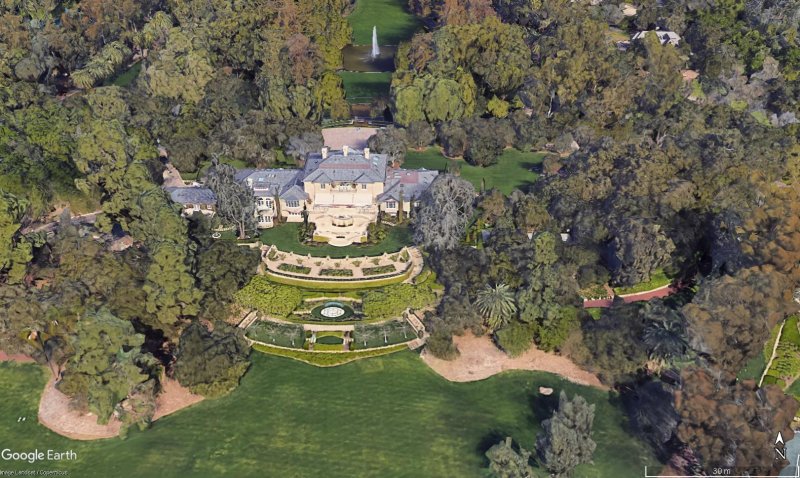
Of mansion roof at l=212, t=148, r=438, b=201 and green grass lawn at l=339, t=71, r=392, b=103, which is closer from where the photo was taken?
mansion roof at l=212, t=148, r=438, b=201

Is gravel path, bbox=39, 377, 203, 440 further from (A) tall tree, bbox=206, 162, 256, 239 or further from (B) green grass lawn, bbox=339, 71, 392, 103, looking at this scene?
(B) green grass lawn, bbox=339, 71, 392, 103

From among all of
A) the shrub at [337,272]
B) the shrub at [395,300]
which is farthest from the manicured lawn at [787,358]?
the shrub at [337,272]

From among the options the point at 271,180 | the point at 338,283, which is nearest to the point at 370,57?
the point at 271,180

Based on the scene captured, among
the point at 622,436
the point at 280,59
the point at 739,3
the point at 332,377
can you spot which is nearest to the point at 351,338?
the point at 332,377

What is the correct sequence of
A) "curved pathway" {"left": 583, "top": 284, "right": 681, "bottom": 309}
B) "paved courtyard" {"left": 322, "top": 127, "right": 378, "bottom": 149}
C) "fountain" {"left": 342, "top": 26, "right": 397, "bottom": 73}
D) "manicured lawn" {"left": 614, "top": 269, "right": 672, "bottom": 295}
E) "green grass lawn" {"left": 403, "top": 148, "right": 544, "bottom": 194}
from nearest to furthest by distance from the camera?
"curved pathway" {"left": 583, "top": 284, "right": 681, "bottom": 309} < "manicured lawn" {"left": 614, "top": 269, "right": 672, "bottom": 295} < "green grass lawn" {"left": 403, "top": 148, "right": 544, "bottom": 194} < "paved courtyard" {"left": 322, "top": 127, "right": 378, "bottom": 149} < "fountain" {"left": 342, "top": 26, "right": 397, "bottom": 73}

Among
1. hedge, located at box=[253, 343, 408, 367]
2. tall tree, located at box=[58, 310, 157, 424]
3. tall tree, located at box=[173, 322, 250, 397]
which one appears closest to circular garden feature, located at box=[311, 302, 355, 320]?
hedge, located at box=[253, 343, 408, 367]

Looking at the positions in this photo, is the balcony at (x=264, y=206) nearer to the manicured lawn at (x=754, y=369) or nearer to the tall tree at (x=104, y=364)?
the tall tree at (x=104, y=364)

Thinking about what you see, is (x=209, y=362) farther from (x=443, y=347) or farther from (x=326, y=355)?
(x=443, y=347)

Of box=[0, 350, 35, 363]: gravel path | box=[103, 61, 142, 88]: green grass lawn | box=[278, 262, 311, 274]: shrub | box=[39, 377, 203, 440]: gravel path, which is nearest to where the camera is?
box=[39, 377, 203, 440]: gravel path
